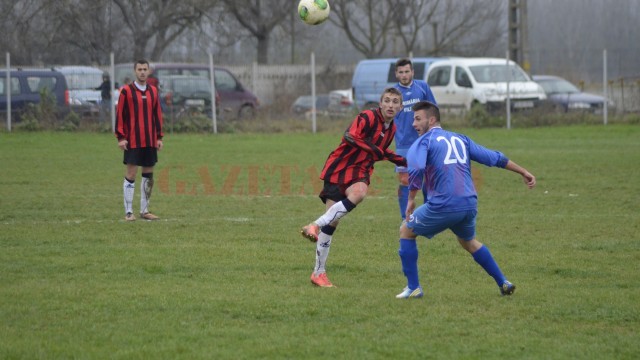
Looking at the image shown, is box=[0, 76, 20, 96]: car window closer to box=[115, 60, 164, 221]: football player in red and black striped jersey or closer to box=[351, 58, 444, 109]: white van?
box=[351, 58, 444, 109]: white van

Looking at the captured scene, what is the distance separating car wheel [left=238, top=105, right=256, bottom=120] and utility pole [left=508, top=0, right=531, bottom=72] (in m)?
8.94

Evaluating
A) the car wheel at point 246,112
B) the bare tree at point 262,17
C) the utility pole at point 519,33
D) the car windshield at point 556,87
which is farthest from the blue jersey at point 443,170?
the bare tree at point 262,17

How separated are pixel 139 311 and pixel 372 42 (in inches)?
1414

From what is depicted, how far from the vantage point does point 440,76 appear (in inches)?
1120

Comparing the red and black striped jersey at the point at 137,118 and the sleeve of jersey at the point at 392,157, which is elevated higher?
the red and black striped jersey at the point at 137,118

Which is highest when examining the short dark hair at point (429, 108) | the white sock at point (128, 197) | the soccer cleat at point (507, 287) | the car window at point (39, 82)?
the car window at point (39, 82)

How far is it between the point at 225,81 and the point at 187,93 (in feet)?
5.65

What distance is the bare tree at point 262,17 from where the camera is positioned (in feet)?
128

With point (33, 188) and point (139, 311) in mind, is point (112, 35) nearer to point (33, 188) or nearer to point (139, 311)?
point (33, 188)

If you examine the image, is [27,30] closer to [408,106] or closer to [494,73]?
[494,73]

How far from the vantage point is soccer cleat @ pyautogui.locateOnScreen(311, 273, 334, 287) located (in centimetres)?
762

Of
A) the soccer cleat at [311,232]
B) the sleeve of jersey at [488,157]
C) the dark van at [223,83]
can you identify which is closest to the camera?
the sleeve of jersey at [488,157]

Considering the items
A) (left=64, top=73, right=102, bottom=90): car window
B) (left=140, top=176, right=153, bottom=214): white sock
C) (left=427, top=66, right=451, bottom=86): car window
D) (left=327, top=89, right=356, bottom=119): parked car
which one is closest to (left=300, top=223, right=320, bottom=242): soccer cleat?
(left=140, top=176, right=153, bottom=214): white sock

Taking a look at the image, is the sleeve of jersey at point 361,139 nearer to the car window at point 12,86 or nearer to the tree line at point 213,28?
the car window at point 12,86
